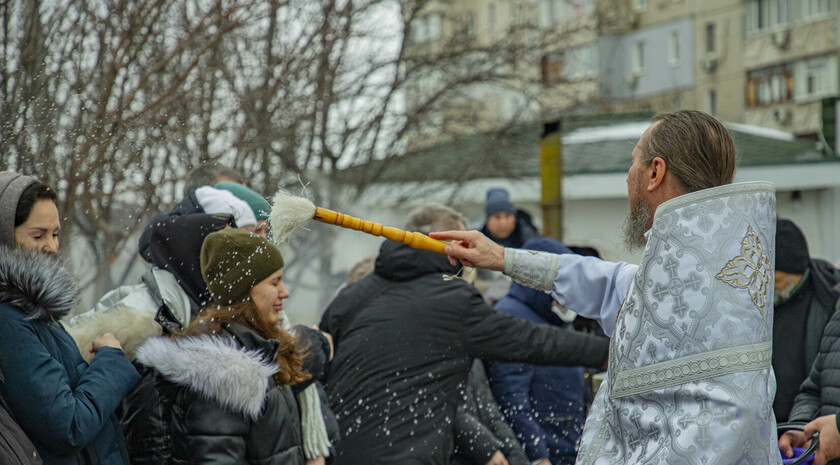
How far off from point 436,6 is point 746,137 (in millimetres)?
11710

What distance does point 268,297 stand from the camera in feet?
11.2

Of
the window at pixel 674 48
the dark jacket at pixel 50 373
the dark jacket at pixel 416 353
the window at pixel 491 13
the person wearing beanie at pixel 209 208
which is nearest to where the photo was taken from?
the dark jacket at pixel 50 373

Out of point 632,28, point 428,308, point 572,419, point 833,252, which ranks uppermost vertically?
point 632,28

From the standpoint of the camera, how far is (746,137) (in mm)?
22578

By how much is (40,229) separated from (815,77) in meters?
31.2

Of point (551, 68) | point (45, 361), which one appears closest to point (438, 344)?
point (45, 361)

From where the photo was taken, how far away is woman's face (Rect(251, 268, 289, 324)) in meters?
3.41

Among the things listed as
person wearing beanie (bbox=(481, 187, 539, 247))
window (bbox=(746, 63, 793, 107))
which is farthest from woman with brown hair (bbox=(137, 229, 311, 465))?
window (bbox=(746, 63, 793, 107))

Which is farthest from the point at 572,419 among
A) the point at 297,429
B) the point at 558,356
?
the point at 297,429

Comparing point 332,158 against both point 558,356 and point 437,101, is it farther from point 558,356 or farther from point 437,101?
point 558,356

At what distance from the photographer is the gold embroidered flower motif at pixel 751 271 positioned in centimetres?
244

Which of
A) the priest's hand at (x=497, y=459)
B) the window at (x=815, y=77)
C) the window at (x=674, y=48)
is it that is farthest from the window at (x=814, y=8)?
the priest's hand at (x=497, y=459)

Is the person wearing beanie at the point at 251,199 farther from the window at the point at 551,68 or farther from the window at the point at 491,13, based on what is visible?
the window at the point at 491,13

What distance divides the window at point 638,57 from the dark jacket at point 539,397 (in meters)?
32.8
